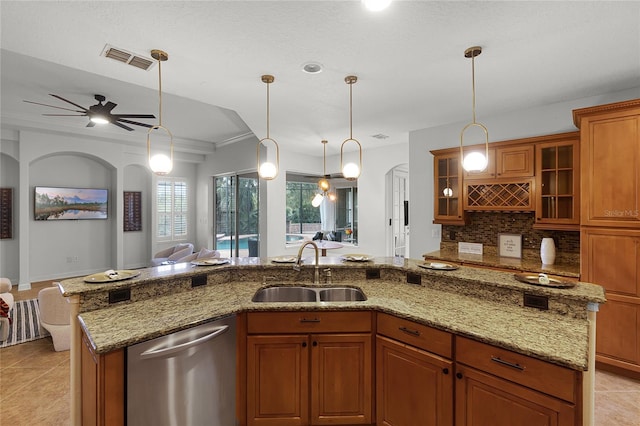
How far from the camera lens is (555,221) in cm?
330

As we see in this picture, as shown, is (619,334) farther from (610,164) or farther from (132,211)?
(132,211)

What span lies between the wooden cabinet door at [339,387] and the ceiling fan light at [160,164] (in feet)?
5.69

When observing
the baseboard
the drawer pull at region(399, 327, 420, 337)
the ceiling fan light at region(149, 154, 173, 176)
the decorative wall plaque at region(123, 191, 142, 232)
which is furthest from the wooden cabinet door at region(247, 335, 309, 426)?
the decorative wall plaque at region(123, 191, 142, 232)

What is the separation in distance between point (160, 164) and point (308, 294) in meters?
1.56

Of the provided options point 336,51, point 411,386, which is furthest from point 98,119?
point 411,386

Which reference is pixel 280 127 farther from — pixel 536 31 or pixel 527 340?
pixel 527 340

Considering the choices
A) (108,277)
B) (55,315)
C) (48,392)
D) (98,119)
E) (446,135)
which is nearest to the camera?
(108,277)

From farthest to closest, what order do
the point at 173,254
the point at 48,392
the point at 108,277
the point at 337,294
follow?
the point at 173,254 → the point at 48,392 → the point at 337,294 → the point at 108,277

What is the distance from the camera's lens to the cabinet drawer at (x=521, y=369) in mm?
1288

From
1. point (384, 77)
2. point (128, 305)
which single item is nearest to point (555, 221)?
point (384, 77)

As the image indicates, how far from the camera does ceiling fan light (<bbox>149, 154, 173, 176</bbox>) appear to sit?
2.34 meters

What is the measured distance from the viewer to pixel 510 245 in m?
3.76

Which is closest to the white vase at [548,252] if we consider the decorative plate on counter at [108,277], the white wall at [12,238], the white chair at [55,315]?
the decorative plate on counter at [108,277]

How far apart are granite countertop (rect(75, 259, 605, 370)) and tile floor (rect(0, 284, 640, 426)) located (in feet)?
3.90
